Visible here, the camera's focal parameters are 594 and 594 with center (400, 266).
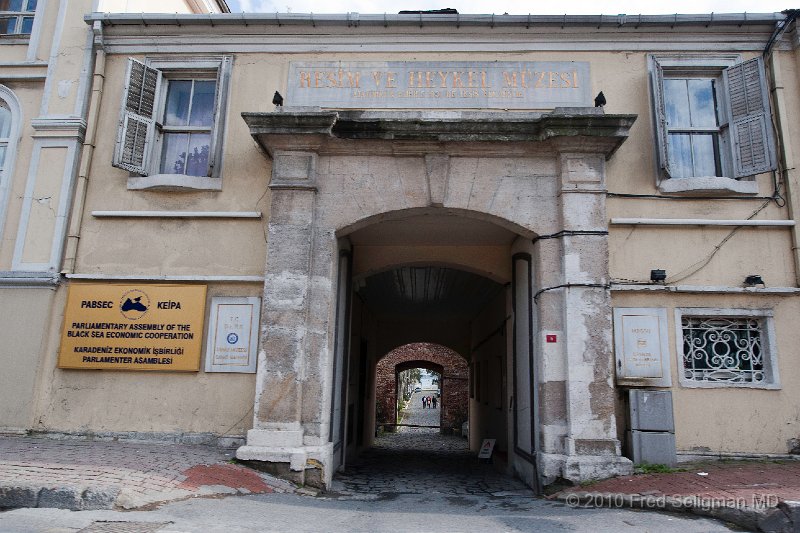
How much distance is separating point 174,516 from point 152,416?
294cm

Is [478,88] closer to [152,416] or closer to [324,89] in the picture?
[324,89]

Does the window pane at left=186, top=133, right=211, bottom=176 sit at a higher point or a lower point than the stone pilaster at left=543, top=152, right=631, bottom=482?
higher

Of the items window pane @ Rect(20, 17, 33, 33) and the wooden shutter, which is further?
window pane @ Rect(20, 17, 33, 33)

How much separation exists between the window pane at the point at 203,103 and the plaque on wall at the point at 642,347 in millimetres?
A: 6045

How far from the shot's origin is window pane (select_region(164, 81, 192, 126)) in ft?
27.5

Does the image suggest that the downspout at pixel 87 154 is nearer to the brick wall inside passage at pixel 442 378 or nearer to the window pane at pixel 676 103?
the window pane at pixel 676 103

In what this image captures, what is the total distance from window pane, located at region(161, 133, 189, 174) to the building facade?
0.03m

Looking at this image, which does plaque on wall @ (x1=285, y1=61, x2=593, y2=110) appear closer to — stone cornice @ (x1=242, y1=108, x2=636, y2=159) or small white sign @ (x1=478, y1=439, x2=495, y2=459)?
stone cornice @ (x1=242, y1=108, x2=636, y2=159)

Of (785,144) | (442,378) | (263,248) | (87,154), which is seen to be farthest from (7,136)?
(442,378)

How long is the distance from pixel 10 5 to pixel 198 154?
3.96 meters

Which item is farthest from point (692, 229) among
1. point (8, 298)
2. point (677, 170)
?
point (8, 298)

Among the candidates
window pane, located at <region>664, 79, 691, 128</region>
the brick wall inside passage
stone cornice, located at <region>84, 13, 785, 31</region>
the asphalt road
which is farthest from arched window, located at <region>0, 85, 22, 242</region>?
the brick wall inside passage

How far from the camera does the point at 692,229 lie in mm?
7465

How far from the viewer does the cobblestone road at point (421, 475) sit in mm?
7349
